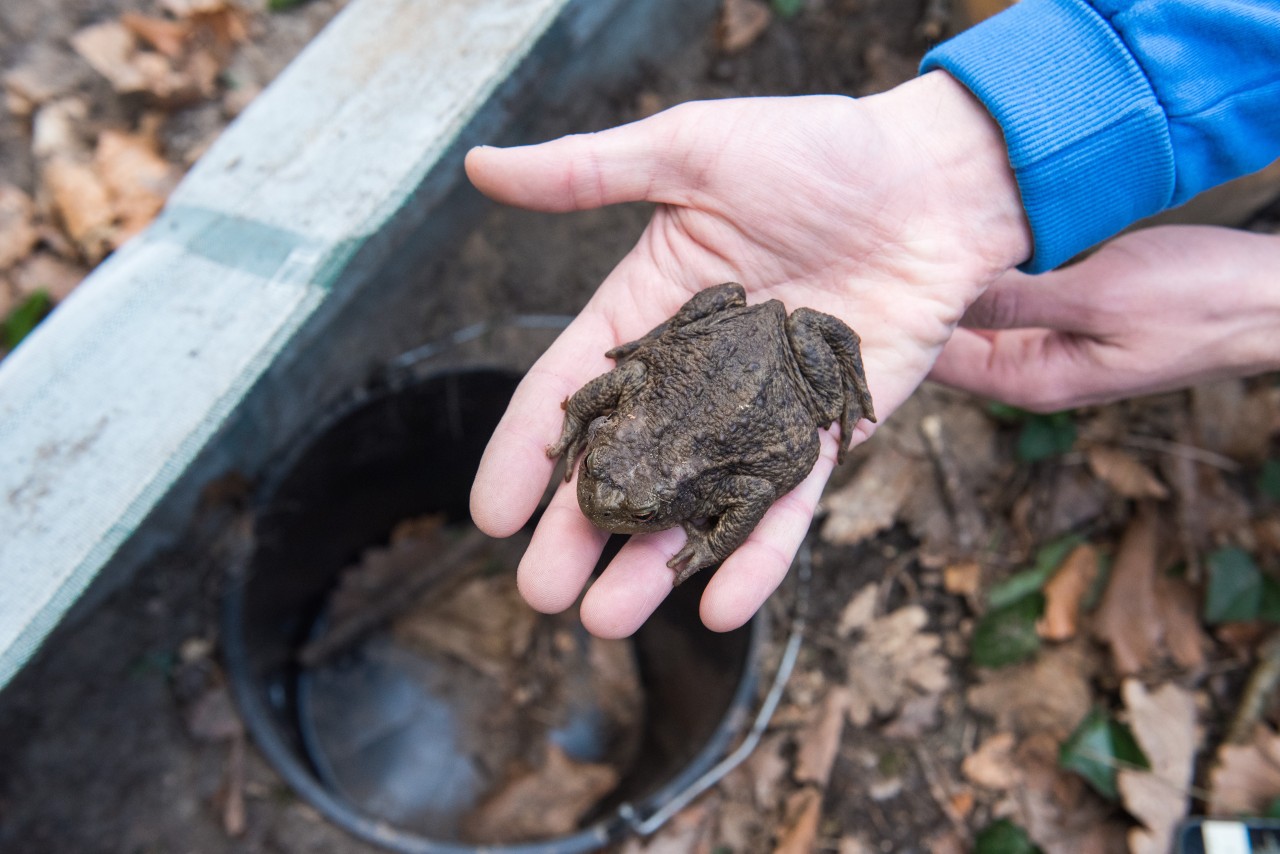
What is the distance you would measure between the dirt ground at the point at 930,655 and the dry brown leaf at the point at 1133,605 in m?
0.01

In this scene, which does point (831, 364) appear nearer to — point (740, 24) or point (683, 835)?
point (683, 835)

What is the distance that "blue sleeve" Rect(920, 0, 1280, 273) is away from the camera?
2.51m

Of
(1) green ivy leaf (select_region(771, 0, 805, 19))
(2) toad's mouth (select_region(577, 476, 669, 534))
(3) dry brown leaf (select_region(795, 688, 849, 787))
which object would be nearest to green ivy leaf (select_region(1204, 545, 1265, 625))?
(3) dry brown leaf (select_region(795, 688, 849, 787))

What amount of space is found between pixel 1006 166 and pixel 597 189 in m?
1.45

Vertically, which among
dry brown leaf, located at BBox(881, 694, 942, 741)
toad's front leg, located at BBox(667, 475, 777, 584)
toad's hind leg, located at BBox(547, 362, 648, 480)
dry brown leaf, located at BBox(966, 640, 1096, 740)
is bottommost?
dry brown leaf, located at BBox(966, 640, 1096, 740)

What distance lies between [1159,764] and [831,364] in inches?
89.9

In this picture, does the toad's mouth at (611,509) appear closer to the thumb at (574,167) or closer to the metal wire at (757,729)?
the thumb at (574,167)

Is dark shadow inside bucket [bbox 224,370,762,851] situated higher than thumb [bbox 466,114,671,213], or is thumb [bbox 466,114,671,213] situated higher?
thumb [bbox 466,114,671,213]

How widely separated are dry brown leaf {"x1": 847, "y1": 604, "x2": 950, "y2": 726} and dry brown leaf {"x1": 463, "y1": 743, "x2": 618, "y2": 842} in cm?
137

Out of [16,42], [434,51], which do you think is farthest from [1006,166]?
[16,42]

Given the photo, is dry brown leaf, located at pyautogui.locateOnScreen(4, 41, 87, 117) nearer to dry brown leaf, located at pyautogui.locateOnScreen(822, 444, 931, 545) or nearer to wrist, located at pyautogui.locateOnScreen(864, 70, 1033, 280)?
wrist, located at pyautogui.locateOnScreen(864, 70, 1033, 280)

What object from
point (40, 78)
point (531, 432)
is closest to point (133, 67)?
point (40, 78)

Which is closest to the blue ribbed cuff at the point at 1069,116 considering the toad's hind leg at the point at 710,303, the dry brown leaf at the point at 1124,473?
the toad's hind leg at the point at 710,303

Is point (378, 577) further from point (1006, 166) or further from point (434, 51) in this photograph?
point (1006, 166)
